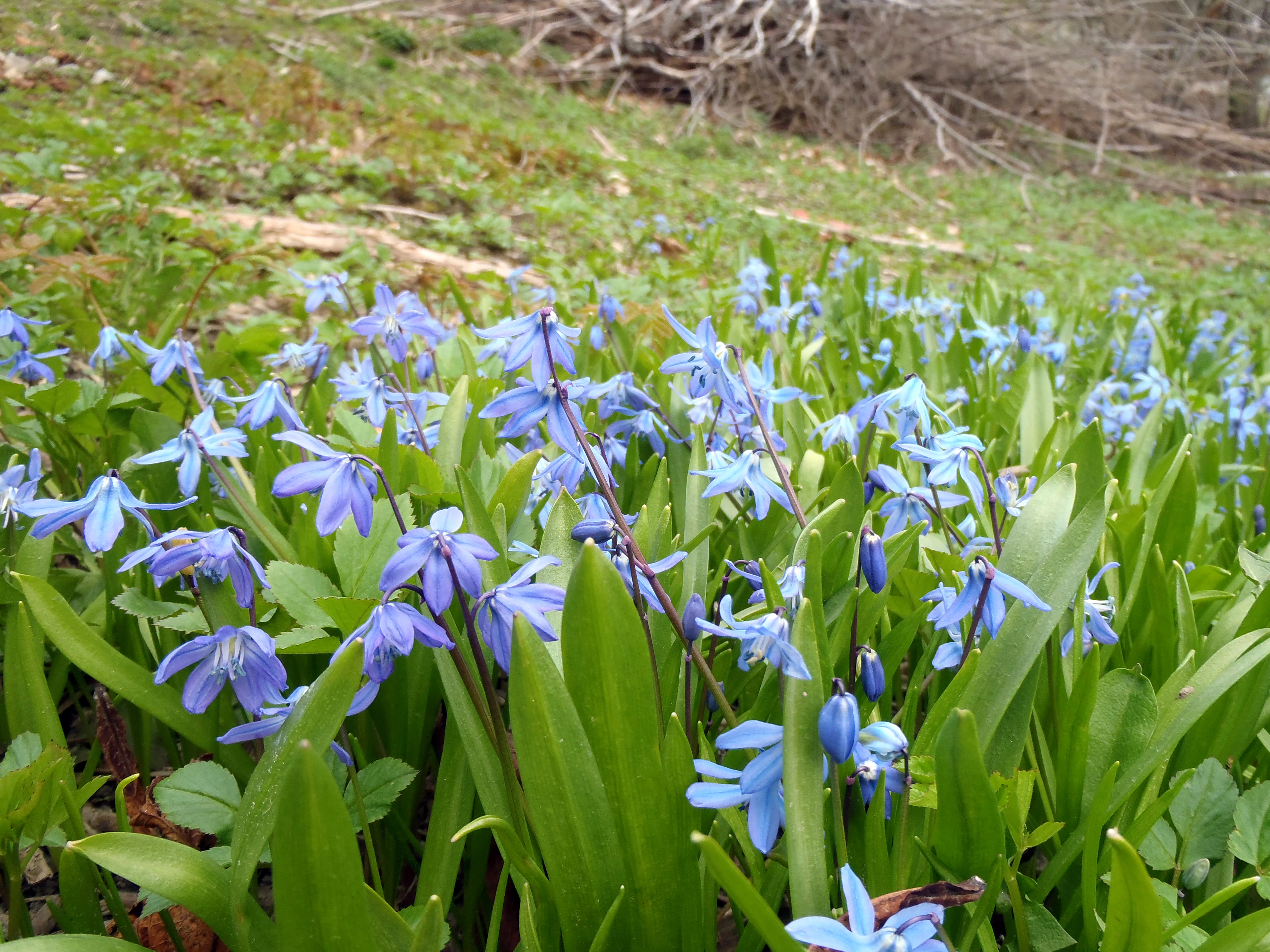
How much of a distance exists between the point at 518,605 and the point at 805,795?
13.7 inches

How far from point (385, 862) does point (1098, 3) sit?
20.4 m

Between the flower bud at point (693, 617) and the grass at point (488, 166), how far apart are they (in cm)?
322

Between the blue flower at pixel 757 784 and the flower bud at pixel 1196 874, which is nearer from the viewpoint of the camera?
the blue flower at pixel 757 784

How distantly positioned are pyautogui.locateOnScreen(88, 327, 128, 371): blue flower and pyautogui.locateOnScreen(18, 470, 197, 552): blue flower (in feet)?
2.92

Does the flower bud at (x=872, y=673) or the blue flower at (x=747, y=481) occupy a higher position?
the blue flower at (x=747, y=481)

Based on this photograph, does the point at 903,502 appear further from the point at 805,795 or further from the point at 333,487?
the point at 333,487

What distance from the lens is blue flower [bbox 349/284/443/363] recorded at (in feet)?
5.79

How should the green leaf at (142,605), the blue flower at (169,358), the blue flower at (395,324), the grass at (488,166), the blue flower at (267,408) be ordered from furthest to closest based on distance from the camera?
the grass at (488,166), the blue flower at (395,324), the blue flower at (169,358), the blue flower at (267,408), the green leaf at (142,605)

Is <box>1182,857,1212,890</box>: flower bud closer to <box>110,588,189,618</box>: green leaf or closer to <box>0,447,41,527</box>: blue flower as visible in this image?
<box>110,588,189,618</box>: green leaf

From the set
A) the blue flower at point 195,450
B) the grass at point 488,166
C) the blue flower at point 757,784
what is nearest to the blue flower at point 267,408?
the blue flower at point 195,450

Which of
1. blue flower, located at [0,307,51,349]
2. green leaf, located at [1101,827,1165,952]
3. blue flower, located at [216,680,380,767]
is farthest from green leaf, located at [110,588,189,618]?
green leaf, located at [1101,827,1165,952]

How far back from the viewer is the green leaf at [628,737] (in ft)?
2.77

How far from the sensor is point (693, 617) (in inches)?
39.3

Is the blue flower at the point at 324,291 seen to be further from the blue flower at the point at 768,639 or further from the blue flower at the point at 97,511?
the blue flower at the point at 768,639
